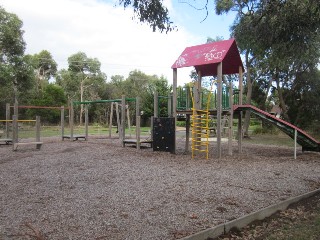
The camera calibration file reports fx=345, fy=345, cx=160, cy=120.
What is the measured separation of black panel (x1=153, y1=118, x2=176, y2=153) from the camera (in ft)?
43.4

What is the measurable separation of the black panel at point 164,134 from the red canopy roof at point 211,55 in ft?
7.24

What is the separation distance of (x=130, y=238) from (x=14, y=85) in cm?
3165

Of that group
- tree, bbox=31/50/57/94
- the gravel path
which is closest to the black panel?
the gravel path

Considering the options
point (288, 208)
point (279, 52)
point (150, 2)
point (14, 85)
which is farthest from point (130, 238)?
point (14, 85)

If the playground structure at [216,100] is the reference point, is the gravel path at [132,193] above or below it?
below

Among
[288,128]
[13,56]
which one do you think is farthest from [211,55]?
[13,56]

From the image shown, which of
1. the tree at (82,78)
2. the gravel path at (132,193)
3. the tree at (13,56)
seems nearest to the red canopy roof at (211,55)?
the gravel path at (132,193)

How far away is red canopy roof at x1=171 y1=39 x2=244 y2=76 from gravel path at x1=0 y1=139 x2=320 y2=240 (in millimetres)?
3770

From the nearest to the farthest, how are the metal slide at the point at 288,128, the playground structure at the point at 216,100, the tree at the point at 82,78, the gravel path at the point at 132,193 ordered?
the gravel path at the point at 132,193, the playground structure at the point at 216,100, the metal slide at the point at 288,128, the tree at the point at 82,78

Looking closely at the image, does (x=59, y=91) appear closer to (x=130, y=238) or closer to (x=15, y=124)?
(x=15, y=124)

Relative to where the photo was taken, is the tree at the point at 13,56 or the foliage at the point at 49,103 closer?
the tree at the point at 13,56

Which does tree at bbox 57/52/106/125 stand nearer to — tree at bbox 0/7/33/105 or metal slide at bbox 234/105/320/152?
tree at bbox 0/7/33/105

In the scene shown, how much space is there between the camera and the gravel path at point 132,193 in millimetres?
4531

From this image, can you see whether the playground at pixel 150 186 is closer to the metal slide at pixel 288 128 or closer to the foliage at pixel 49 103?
the metal slide at pixel 288 128
